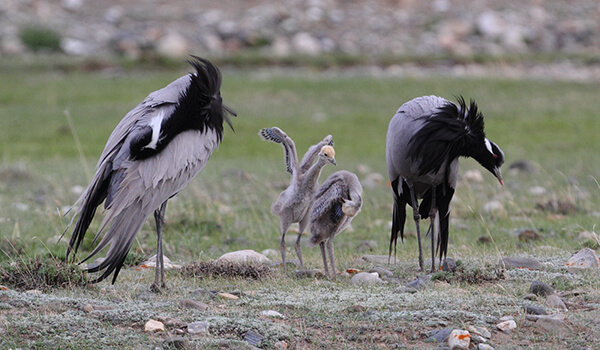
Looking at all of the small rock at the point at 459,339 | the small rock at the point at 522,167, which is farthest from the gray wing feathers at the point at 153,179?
the small rock at the point at 522,167

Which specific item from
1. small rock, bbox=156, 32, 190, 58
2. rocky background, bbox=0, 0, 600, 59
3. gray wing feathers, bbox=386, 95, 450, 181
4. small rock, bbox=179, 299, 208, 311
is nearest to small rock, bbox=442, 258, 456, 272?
gray wing feathers, bbox=386, 95, 450, 181

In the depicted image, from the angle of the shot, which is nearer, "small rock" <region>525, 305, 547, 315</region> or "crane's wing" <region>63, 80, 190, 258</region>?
"small rock" <region>525, 305, 547, 315</region>

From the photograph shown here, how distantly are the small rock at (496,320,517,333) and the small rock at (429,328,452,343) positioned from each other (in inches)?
15.1

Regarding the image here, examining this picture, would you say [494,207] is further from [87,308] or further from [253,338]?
[87,308]

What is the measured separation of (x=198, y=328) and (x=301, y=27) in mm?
30188

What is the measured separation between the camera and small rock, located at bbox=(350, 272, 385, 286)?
6.48 m

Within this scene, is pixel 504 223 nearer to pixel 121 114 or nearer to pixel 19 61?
pixel 121 114

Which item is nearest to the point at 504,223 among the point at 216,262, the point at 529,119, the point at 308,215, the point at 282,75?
the point at 308,215

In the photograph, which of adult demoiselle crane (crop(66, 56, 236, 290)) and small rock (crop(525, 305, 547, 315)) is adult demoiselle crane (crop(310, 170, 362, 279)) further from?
small rock (crop(525, 305, 547, 315))

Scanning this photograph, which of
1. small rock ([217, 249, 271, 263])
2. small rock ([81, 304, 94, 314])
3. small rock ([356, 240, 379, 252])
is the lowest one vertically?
small rock ([356, 240, 379, 252])

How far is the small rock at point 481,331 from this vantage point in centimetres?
502

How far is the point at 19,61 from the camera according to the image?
26.7 metres

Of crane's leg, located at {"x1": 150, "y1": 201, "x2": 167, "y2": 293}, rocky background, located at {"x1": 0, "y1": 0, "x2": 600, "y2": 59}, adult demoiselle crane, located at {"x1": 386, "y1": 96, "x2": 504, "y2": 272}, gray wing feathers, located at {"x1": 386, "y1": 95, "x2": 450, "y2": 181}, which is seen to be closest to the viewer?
crane's leg, located at {"x1": 150, "y1": 201, "x2": 167, "y2": 293}

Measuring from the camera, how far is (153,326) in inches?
198
